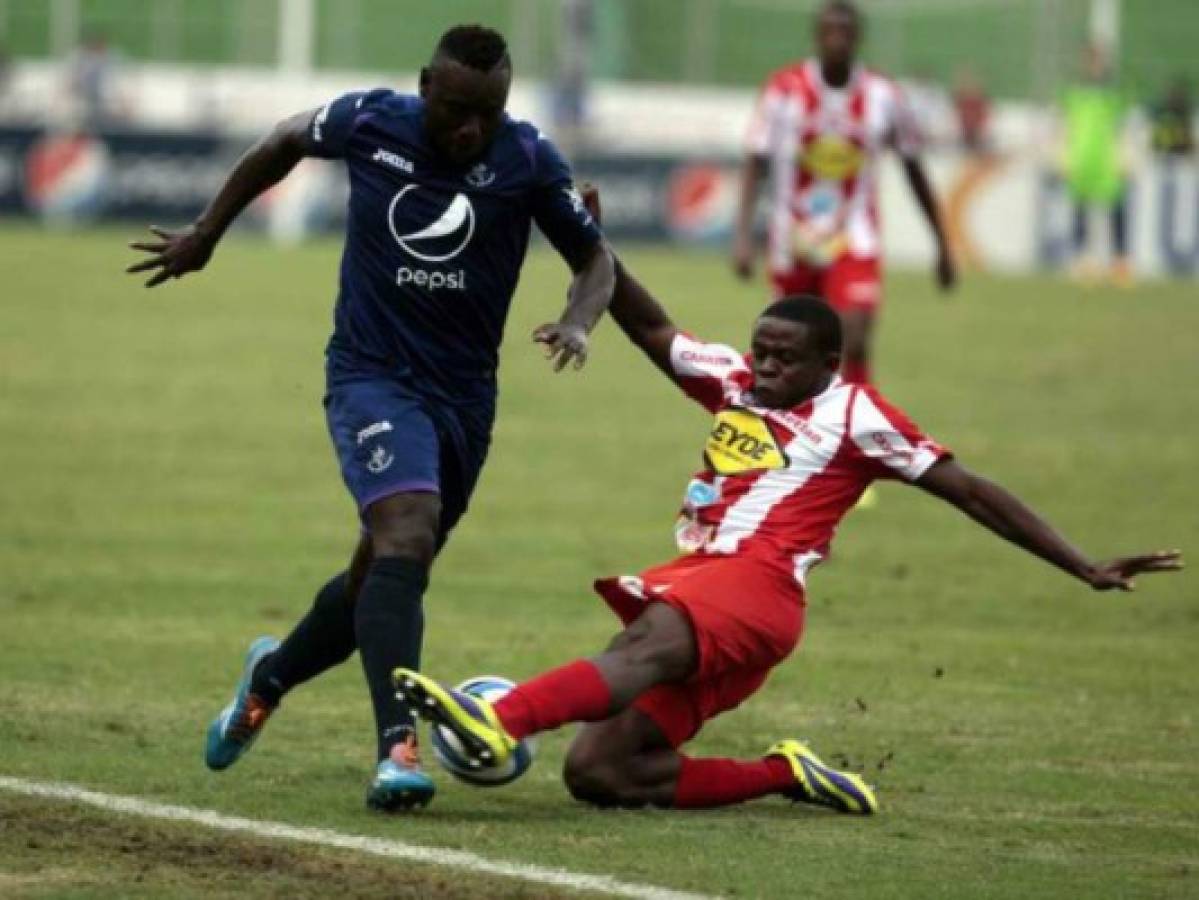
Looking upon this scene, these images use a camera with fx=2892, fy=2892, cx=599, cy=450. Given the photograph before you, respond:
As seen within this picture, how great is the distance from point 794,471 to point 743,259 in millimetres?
8828

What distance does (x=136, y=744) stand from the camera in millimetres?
9102

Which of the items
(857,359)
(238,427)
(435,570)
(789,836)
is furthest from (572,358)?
(238,427)

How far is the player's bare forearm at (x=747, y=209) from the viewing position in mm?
17234

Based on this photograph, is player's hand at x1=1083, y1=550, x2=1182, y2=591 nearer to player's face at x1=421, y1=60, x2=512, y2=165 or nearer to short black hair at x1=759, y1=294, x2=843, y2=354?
short black hair at x1=759, y1=294, x2=843, y2=354

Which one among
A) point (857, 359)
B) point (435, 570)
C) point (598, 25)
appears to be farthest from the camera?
point (598, 25)

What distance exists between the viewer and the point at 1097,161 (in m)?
40.0

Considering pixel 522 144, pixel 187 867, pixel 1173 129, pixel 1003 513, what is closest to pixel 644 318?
pixel 522 144

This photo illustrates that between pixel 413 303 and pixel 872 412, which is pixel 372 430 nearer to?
pixel 413 303

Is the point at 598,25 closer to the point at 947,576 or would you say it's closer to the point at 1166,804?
the point at 947,576

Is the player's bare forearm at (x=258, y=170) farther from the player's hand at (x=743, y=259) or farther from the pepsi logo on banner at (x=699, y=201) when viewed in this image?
the pepsi logo on banner at (x=699, y=201)

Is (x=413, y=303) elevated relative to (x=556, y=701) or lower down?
elevated

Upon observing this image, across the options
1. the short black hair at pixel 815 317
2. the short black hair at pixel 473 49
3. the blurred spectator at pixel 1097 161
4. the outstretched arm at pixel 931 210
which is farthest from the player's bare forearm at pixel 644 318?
the blurred spectator at pixel 1097 161

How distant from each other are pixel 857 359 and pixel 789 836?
29.3ft

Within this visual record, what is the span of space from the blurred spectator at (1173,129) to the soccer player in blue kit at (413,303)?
33033mm
